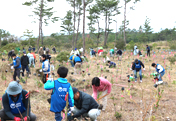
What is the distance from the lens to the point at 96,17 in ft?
84.9

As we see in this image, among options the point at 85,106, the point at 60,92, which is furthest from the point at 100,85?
the point at 60,92

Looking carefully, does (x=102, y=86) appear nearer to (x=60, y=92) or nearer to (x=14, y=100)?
(x=60, y=92)

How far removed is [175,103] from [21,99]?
417 centimetres

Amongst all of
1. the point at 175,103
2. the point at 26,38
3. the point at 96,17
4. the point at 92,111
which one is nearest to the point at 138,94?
the point at 175,103

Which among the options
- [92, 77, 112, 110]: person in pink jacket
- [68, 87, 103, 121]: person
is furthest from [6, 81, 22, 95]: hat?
[92, 77, 112, 110]: person in pink jacket

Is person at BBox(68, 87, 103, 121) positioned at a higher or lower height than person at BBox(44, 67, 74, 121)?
lower

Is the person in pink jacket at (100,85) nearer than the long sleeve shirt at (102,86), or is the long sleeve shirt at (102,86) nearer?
the person in pink jacket at (100,85)

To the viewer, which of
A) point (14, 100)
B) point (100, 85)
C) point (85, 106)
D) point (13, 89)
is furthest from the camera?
point (100, 85)

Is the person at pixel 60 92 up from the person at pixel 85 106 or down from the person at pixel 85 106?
up

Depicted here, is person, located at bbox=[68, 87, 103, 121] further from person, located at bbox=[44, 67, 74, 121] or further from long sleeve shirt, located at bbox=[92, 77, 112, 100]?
long sleeve shirt, located at bbox=[92, 77, 112, 100]

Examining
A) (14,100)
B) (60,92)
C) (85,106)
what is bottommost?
(85,106)

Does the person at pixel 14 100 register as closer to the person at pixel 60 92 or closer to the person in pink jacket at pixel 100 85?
the person at pixel 60 92

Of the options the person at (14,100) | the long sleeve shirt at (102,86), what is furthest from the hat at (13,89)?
the long sleeve shirt at (102,86)

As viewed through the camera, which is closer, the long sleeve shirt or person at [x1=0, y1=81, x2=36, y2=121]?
person at [x1=0, y1=81, x2=36, y2=121]
